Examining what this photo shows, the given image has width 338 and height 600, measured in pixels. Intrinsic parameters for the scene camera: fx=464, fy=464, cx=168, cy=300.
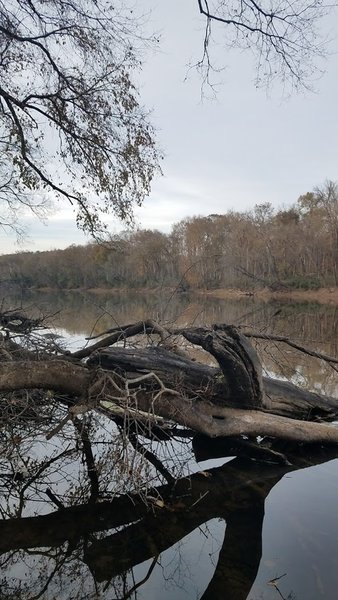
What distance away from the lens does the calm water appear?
331cm

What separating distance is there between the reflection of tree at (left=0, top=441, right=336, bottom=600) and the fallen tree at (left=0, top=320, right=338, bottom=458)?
63 cm

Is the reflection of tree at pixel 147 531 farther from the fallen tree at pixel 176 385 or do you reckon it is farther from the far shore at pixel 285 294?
the far shore at pixel 285 294

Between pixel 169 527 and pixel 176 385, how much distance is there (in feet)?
4.45

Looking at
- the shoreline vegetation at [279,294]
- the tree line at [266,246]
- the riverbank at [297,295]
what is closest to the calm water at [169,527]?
the tree line at [266,246]

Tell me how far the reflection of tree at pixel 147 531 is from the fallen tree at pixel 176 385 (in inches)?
24.8

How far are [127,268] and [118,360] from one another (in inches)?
2124

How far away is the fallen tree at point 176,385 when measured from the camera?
4454mm

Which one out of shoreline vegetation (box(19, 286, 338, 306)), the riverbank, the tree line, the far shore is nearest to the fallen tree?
the tree line

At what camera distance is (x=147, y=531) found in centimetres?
395

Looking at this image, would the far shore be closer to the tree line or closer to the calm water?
the tree line

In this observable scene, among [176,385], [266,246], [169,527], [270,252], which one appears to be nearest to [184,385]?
[176,385]

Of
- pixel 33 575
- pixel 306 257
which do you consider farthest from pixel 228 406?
pixel 306 257

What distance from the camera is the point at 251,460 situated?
564 centimetres

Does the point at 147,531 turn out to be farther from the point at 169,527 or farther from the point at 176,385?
the point at 176,385
